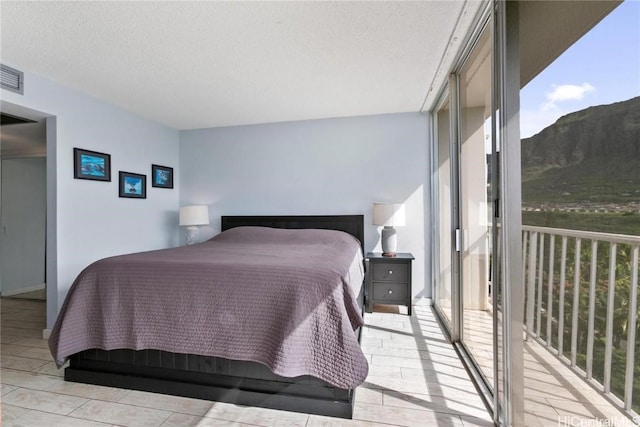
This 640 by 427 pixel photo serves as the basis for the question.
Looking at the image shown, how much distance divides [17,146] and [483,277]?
5.85m

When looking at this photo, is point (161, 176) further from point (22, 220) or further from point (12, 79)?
point (22, 220)

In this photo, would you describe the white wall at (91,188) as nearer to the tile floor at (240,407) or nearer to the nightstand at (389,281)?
the tile floor at (240,407)

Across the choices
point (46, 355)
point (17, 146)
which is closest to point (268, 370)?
point (46, 355)

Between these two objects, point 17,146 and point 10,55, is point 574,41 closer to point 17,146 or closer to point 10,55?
point 10,55

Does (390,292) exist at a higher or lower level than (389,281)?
lower

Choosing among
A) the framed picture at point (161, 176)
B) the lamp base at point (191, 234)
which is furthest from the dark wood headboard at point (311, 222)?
the framed picture at point (161, 176)

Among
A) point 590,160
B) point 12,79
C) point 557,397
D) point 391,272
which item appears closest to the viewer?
point 590,160

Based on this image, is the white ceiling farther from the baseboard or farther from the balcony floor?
the baseboard

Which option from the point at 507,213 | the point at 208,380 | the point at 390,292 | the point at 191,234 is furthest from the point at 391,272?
the point at 191,234

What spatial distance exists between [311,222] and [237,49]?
2.16 metres

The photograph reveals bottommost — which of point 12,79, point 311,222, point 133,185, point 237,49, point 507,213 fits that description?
point 311,222

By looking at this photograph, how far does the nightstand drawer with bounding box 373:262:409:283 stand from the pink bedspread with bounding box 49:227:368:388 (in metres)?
1.35

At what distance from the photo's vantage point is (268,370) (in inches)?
68.4

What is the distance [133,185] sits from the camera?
3.62m
